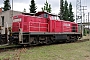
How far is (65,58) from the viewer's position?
9.09 metres

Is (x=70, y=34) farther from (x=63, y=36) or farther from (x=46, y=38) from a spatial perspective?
(x=46, y=38)

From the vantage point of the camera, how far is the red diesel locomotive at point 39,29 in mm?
14219

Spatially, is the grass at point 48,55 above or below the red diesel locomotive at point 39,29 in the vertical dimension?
below

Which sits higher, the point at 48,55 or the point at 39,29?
the point at 39,29

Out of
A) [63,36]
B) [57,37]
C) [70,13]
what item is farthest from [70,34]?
[70,13]

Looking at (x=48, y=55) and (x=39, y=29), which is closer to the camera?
(x=48, y=55)

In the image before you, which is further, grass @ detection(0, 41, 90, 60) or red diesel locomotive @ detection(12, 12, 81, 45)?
red diesel locomotive @ detection(12, 12, 81, 45)

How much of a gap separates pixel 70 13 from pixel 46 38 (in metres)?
51.5

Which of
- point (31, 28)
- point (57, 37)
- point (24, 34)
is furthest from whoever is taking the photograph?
point (57, 37)

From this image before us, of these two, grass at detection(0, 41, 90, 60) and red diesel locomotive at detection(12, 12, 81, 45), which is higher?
red diesel locomotive at detection(12, 12, 81, 45)

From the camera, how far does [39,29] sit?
15789 millimetres

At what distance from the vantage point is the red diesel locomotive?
1422cm

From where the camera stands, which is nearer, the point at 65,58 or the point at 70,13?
the point at 65,58

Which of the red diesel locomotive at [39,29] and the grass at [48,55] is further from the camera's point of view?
the red diesel locomotive at [39,29]
